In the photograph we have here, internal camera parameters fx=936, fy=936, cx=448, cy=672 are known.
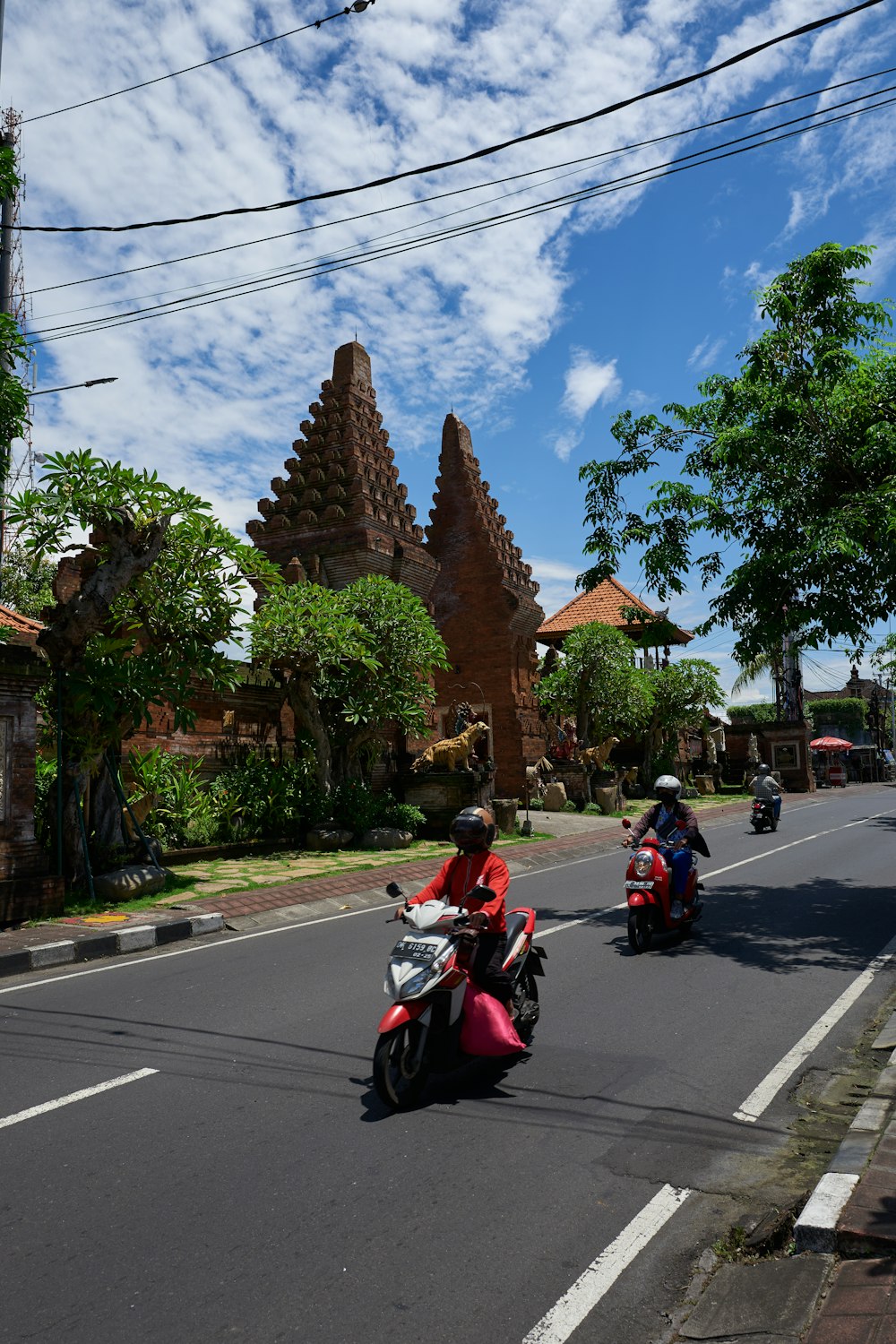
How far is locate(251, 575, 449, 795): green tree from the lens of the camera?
16422 millimetres

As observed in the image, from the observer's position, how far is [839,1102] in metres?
4.70

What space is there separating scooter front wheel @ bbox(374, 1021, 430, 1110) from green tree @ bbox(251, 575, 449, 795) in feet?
39.1

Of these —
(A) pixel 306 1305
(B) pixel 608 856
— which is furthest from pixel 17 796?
(B) pixel 608 856

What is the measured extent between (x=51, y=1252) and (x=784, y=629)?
940 centimetres

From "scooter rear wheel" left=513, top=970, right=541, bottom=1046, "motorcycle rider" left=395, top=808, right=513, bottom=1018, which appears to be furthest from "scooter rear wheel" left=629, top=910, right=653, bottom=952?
"motorcycle rider" left=395, top=808, right=513, bottom=1018

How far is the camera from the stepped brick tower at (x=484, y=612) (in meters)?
27.8

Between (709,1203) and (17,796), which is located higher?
(17,796)

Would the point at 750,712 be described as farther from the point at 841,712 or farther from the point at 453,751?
the point at 453,751

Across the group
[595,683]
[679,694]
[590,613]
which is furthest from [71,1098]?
[590,613]

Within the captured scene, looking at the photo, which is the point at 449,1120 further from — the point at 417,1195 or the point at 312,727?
the point at 312,727

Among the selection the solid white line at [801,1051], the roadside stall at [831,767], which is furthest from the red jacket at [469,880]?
the roadside stall at [831,767]

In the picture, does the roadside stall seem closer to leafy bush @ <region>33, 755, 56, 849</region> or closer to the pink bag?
leafy bush @ <region>33, 755, 56, 849</region>

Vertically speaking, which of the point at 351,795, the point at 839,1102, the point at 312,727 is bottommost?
the point at 839,1102

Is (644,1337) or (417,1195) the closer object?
(644,1337)
